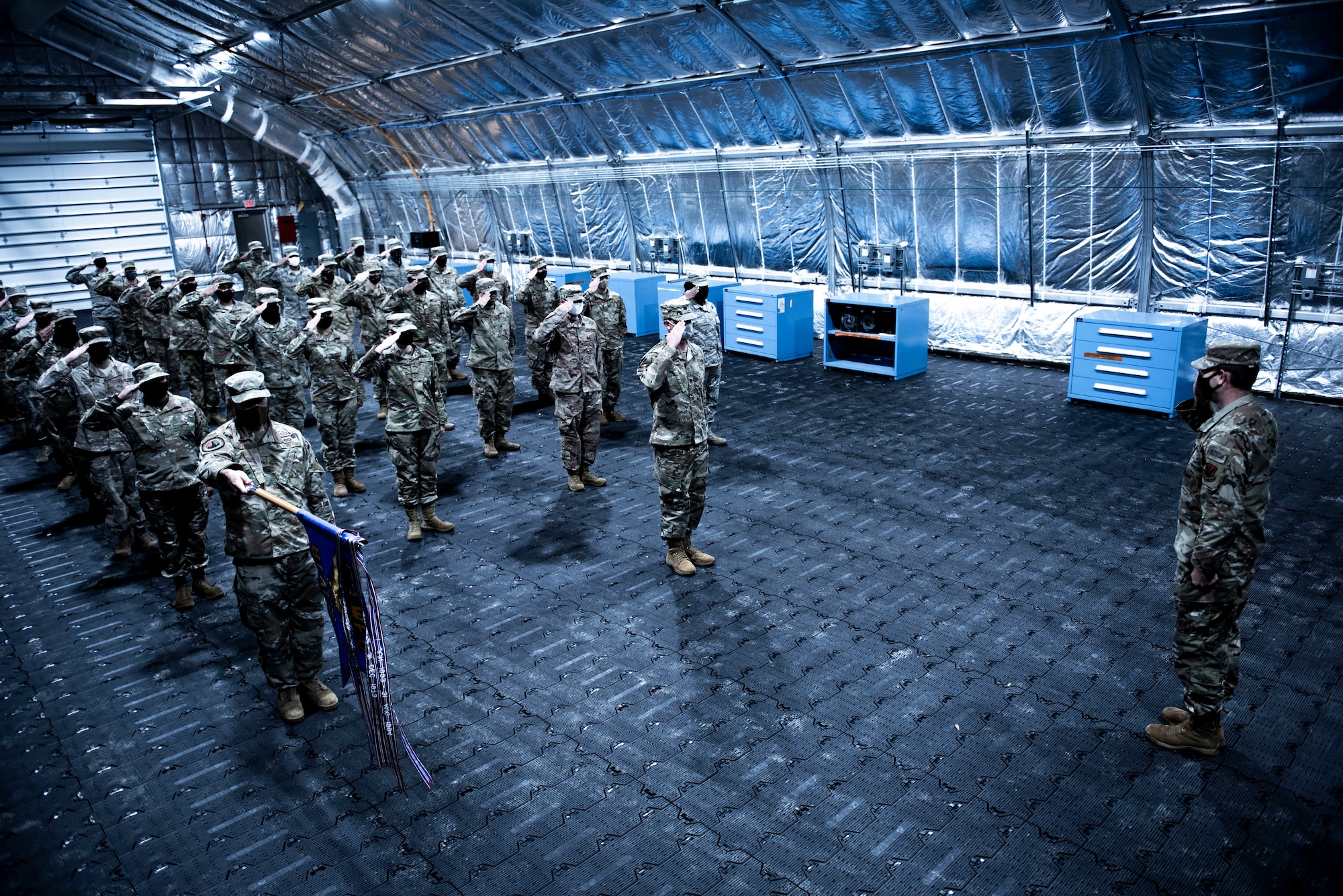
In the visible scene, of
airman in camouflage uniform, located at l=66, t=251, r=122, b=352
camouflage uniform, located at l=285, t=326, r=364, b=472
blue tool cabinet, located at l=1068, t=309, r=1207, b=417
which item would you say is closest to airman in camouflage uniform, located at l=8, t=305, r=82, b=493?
camouflage uniform, located at l=285, t=326, r=364, b=472

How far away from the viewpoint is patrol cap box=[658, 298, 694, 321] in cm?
667

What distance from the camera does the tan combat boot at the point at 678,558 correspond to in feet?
21.8

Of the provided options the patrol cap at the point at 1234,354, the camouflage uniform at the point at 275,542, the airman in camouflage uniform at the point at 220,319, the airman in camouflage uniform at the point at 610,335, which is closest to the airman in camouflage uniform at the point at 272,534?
the camouflage uniform at the point at 275,542

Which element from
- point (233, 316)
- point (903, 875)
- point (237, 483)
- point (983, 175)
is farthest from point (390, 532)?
point (983, 175)

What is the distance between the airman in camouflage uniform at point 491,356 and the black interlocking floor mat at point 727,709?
1.41 metres

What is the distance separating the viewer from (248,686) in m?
5.50

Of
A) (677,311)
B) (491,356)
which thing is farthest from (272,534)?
(491,356)

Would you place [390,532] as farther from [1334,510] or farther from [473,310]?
[1334,510]

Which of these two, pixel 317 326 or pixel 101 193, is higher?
pixel 101 193

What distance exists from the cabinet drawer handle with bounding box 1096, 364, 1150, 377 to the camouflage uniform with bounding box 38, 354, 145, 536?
1024 centimetres

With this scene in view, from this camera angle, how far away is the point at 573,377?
8.38 metres

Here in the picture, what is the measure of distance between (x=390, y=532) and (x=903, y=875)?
5505mm

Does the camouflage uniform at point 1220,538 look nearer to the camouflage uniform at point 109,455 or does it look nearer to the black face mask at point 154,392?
the black face mask at point 154,392

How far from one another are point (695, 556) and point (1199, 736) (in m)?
3.50
